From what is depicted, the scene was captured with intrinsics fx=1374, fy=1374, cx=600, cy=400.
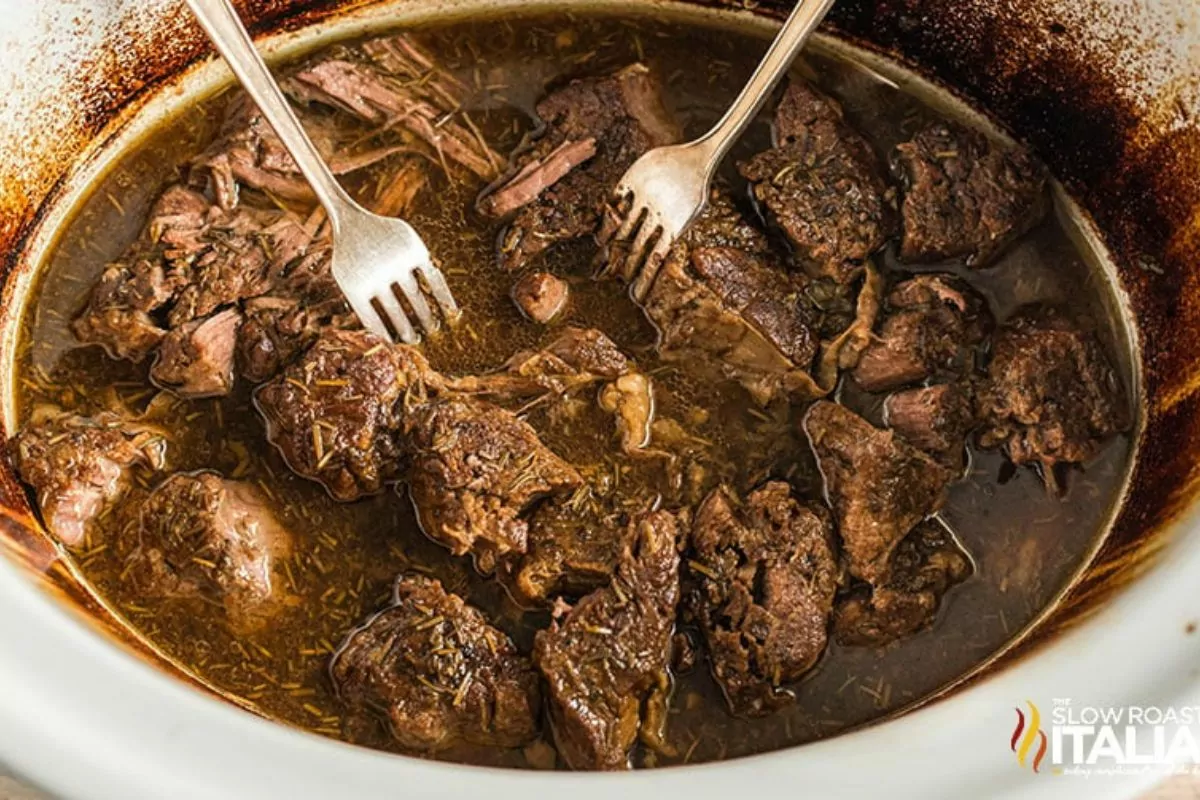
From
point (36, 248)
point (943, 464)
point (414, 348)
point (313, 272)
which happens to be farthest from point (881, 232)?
point (36, 248)

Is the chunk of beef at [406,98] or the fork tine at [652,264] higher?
the chunk of beef at [406,98]

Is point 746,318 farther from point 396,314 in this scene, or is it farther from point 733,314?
point 396,314

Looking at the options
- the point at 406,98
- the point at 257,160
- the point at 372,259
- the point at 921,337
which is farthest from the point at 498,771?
the point at 406,98

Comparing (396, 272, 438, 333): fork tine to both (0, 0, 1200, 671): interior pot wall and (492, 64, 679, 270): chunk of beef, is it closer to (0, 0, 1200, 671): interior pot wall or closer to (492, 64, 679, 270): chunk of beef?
(492, 64, 679, 270): chunk of beef

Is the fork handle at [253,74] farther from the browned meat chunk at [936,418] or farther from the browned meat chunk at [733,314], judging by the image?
the browned meat chunk at [936,418]

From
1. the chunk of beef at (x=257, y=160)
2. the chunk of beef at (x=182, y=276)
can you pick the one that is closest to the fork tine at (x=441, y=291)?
the chunk of beef at (x=182, y=276)

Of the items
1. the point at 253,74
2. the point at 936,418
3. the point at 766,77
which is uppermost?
the point at 253,74
